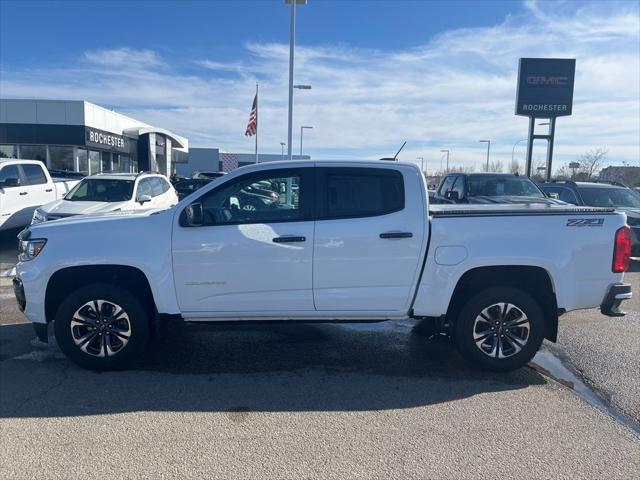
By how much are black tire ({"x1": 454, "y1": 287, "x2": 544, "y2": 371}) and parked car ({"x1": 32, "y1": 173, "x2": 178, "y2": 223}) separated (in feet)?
26.6

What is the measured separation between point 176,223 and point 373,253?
179 centimetres

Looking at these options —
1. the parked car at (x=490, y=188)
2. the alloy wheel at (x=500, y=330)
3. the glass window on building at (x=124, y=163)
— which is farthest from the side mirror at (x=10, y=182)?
the glass window on building at (x=124, y=163)

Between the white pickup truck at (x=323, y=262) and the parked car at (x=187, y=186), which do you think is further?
the parked car at (x=187, y=186)

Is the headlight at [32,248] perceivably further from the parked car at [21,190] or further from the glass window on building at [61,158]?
the glass window on building at [61,158]

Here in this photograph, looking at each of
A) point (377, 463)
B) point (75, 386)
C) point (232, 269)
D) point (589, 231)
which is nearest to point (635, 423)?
point (589, 231)

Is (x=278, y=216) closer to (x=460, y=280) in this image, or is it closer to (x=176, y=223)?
(x=176, y=223)

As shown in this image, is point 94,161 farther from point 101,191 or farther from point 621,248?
point 621,248

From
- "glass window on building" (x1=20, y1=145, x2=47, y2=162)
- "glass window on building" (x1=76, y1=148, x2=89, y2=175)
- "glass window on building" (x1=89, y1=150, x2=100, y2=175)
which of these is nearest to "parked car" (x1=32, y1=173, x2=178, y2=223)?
"glass window on building" (x1=76, y1=148, x2=89, y2=175)

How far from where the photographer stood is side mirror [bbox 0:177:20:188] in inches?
458

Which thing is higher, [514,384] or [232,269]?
[232,269]

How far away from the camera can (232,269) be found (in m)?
4.62

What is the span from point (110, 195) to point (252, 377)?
8220 millimetres

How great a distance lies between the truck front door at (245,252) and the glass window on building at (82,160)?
95.2ft

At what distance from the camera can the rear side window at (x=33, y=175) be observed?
12.5m
